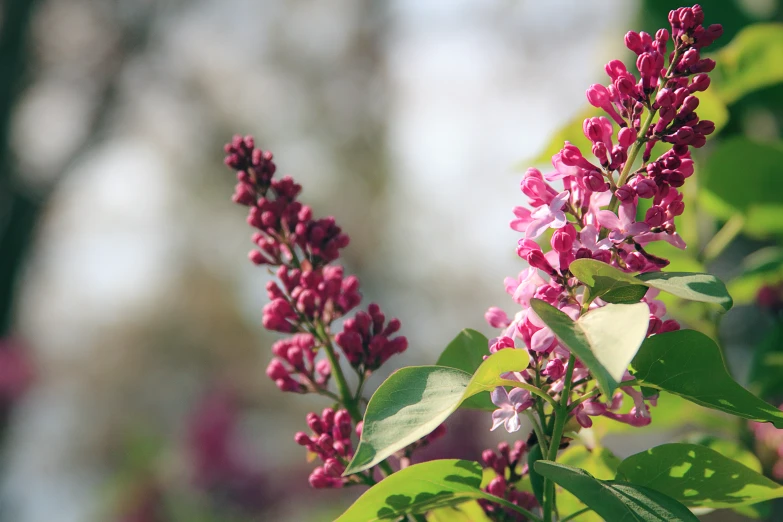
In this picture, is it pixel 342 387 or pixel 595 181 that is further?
pixel 342 387

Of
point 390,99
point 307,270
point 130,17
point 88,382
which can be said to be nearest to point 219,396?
point 307,270

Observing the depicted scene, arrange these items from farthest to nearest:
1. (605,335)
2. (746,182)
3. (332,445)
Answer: (746,182) < (332,445) < (605,335)

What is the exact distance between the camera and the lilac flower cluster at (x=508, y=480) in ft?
1.77

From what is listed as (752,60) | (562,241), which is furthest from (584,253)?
(752,60)

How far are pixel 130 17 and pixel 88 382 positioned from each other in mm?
6466

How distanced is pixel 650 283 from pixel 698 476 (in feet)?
0.49

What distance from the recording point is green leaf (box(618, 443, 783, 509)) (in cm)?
44

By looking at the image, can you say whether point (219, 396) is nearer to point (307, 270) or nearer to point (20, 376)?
point (20, 376)

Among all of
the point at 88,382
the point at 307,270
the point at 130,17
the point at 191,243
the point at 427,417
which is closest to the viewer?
the point at 427,417

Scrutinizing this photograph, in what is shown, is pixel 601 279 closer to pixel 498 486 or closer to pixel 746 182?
pixel 498 486

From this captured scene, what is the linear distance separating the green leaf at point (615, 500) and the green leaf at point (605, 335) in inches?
3.0

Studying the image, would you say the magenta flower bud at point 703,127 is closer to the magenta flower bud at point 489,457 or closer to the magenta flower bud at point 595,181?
the magenta flower bud at point 595,181

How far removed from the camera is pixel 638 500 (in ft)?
1.27

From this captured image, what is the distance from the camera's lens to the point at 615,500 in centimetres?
37
